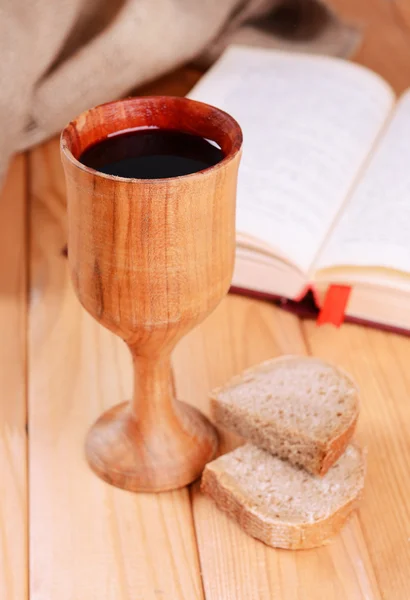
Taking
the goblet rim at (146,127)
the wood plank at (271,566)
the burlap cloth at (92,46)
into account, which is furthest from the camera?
the burlap cloth at (92,46)

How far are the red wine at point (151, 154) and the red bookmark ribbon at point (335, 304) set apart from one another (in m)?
0.35

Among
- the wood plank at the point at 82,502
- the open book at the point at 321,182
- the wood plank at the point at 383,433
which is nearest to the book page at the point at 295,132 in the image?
the open book at the point at 321,182

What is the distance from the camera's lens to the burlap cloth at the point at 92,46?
1114 millimetres

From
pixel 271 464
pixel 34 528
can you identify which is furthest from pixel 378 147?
pixel 34 528

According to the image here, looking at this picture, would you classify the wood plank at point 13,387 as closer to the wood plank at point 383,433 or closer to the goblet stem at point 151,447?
the goblet stem at point 151,447

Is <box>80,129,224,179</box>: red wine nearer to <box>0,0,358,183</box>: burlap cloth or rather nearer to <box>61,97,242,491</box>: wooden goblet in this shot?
<box>61,97,242,491</box>: wooden goblet

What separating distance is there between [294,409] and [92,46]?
0.71 metres

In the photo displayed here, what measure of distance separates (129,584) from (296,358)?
0.29m

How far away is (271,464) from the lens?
2.53ft

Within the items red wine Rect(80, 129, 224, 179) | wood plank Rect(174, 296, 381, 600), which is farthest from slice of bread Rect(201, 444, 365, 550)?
red wine Rect(80, 129, 224, 179)

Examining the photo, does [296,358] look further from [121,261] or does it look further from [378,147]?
[378,147]

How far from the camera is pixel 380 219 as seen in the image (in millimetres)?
994

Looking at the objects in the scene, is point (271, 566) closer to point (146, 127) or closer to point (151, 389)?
point (151, 389)

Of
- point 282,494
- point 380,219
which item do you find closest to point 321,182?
point 380,219
